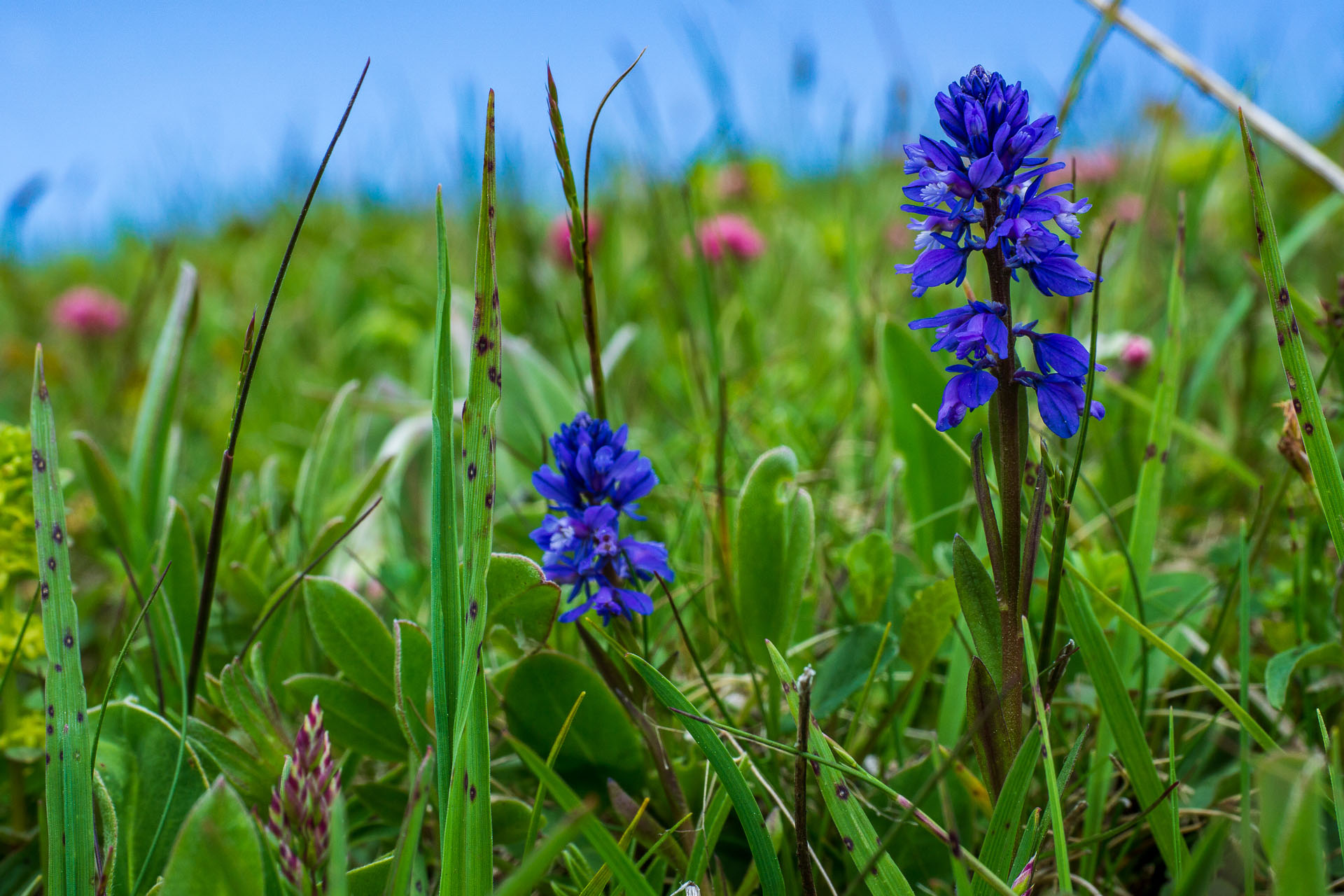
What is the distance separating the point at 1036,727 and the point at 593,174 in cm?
407

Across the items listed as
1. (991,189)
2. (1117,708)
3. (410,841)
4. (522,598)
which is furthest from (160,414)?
(1117,708)

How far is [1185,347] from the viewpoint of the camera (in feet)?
6.62

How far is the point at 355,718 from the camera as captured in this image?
1062 mm

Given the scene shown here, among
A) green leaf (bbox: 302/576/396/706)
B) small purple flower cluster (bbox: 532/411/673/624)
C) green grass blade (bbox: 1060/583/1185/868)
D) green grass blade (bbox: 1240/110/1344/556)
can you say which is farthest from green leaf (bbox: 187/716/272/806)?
green grass blade (bbox: 1240/110/1344/556)

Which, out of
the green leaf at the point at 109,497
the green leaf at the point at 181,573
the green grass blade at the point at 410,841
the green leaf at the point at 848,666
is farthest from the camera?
the green leaf at the point at 109,497

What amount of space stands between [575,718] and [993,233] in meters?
0.68

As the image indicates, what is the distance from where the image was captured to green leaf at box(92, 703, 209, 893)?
96 centimetres

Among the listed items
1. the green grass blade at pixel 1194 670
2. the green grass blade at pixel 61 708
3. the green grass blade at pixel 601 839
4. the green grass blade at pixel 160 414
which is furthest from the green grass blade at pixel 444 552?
the green grass blade at pixel 160 414

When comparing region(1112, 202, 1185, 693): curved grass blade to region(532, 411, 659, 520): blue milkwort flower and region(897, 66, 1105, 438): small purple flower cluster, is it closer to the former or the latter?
region(897, 66, 1105, 438): small purple flower cluster

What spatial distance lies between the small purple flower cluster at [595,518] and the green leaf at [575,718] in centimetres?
11

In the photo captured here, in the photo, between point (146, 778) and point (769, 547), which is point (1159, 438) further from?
point (146, 778)

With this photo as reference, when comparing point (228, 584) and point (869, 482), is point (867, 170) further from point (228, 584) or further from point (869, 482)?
point (228, 584)

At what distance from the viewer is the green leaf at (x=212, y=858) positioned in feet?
Result: 2.14

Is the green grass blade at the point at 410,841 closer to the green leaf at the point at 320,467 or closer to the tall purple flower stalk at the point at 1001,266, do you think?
the tall purple flower stalk at the point at 1001,266
